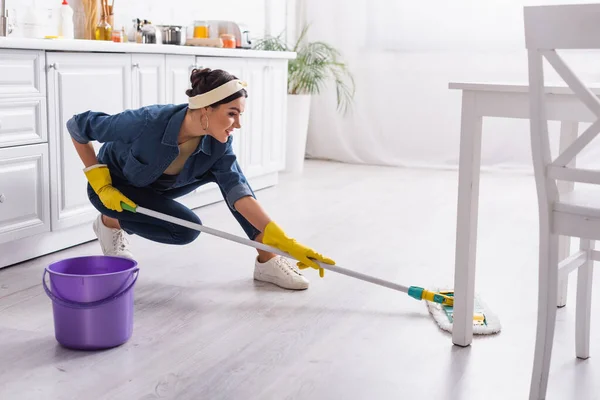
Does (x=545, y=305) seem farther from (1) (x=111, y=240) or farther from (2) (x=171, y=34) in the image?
(2) (x=171, y=34)

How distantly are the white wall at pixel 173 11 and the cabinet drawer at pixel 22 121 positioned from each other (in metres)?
0.68

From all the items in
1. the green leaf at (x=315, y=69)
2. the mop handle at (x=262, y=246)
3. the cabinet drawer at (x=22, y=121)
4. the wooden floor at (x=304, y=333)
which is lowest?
the wooden floor at (x=304, y=333)

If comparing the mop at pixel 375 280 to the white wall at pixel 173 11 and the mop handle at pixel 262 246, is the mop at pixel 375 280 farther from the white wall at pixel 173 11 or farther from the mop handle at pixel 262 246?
the white wall at pixel 173 11

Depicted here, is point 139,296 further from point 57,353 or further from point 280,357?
point 280,357

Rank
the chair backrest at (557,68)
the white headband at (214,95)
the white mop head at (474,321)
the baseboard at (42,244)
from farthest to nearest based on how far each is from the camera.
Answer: the baseboard at (42,244)
the white headband at (214,95)
the white mop head at (474,321)
the chair backrest at (557,68)

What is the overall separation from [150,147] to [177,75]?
123 cm

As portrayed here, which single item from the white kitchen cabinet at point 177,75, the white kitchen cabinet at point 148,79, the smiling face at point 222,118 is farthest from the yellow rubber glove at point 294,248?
the white kitchen cabinet at point 177,75

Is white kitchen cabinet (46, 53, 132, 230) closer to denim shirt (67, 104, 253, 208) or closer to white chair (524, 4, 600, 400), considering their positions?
denim shirt (67, 104, 253, 208)

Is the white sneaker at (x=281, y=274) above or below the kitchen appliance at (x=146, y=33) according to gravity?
below

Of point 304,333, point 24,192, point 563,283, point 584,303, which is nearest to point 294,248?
point 304,333

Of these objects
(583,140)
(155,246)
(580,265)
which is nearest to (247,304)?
(155,246)

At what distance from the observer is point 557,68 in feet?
4.87

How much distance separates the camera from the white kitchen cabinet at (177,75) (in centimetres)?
346

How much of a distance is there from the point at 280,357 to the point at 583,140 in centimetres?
91
